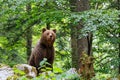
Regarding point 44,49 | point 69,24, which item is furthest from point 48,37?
point 69,24

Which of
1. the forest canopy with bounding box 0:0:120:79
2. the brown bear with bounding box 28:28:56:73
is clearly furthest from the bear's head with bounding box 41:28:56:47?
the forest canopy with bounding box 0:0:120:79

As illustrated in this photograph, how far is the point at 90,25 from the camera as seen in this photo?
8.12 m

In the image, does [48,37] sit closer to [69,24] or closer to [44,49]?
[44,49]

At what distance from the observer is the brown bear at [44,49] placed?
389 inches

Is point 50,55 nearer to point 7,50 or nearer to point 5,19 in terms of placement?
point 5,19

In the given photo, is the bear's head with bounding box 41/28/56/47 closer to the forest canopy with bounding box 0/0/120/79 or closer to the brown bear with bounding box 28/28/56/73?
the brown bear with bounding box 28/28/56/73

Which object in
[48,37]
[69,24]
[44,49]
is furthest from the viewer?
[69,24]

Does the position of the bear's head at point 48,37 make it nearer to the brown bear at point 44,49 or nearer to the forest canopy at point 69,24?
the brown bear at point 44,49

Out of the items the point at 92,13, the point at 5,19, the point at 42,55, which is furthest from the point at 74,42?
the point at 92,13

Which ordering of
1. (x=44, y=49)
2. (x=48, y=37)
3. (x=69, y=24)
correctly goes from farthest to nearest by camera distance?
(x=69, y=24) < (x=44, y=49) < (x=48, y=37)

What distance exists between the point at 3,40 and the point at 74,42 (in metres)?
3.53

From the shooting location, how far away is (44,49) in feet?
33.1

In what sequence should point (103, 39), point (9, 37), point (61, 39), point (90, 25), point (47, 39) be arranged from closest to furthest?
point (90, 25) → point (47, 39) → point (103, 39) → point (61, 39) → point (9, 37)

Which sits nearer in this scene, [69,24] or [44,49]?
[44,49]
